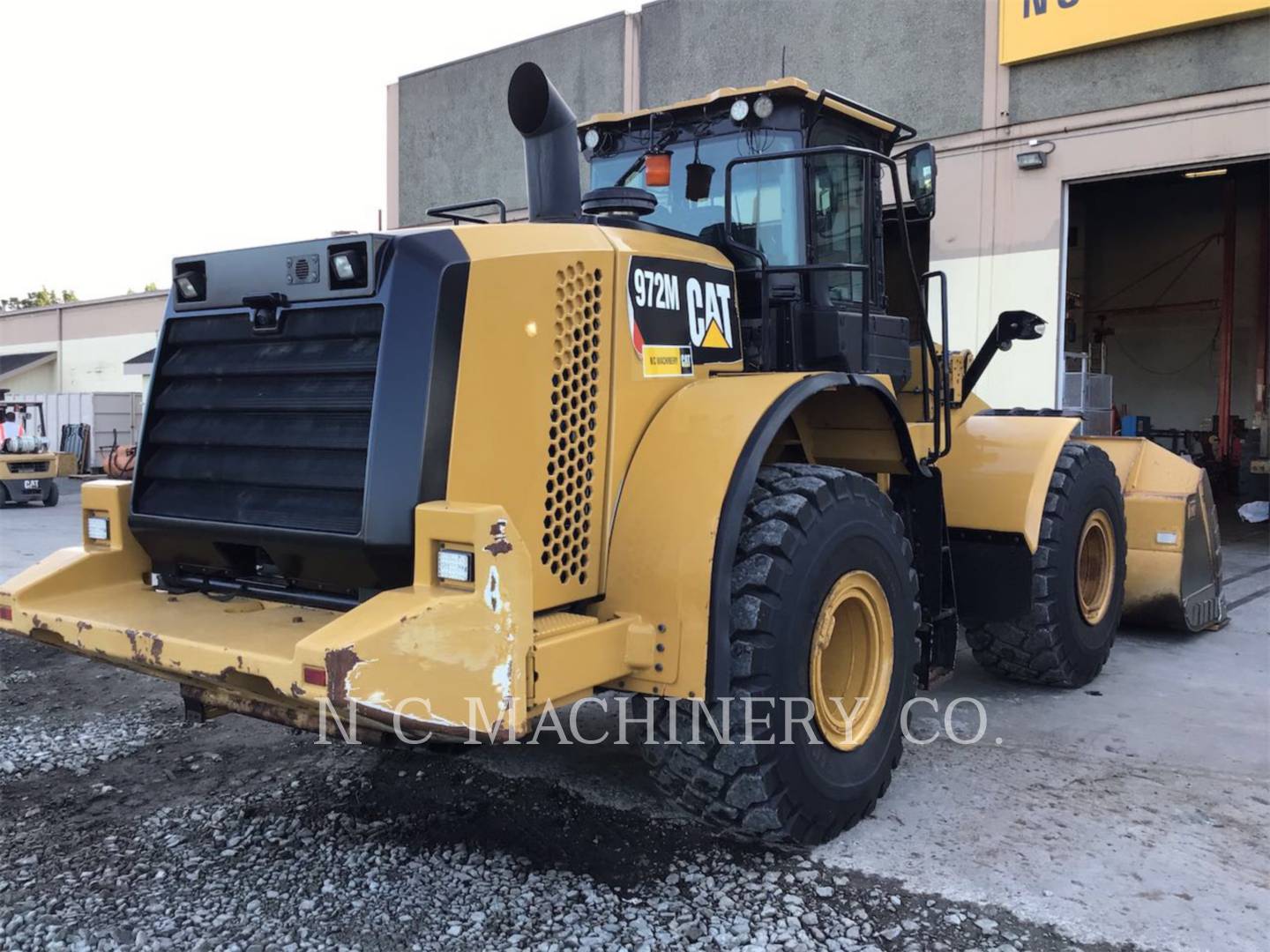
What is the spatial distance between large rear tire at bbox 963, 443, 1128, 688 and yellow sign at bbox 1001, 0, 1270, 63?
642 centimetres

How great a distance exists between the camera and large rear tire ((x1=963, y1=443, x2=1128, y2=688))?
525 centimetres

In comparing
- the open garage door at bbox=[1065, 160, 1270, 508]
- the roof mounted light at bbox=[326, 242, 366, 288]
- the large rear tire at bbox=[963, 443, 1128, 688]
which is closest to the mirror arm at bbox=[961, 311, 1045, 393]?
the large rear tire at bbox=[963, 443, 1128, 688]

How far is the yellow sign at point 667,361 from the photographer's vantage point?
11.5ft

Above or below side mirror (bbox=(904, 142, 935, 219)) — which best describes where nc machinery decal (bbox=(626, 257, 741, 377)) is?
below

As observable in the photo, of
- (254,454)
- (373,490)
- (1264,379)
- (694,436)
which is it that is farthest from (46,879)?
(1264,379)

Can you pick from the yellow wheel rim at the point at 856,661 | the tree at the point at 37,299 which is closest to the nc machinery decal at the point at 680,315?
the yellow wheel rim at the point at 856,661

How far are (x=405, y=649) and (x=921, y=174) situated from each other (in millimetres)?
2762

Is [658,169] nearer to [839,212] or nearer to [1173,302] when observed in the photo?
[839,212]

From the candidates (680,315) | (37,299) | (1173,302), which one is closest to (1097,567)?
(680,315)

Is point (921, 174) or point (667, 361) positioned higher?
point (921, 174)

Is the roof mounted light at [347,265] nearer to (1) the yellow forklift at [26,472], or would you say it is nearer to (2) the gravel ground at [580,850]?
(2) the gravel ground at [580,850]

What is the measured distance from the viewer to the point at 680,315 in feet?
12.0

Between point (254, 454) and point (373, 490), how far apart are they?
673 millimetres

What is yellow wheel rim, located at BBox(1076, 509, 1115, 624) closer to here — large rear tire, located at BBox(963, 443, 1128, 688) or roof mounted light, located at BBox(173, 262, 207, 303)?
large rear tire, located at BBox(963, 443, 1128, 688)
